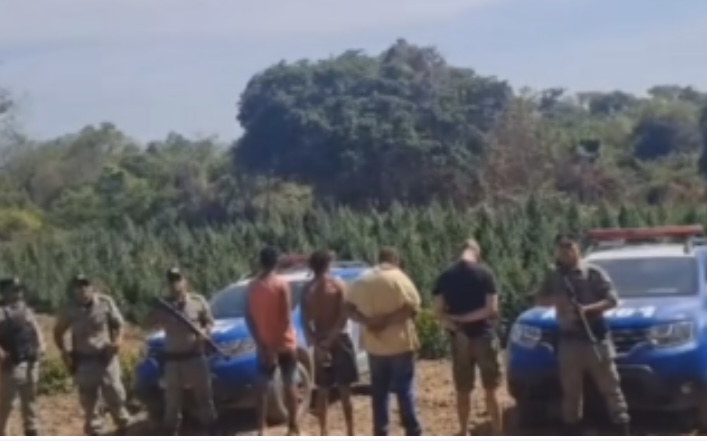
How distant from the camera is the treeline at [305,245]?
96.6 ft

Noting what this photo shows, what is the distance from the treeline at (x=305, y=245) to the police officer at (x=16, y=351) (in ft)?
37.3

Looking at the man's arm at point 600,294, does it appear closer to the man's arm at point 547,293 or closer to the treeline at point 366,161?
the man's arm at point 547,293

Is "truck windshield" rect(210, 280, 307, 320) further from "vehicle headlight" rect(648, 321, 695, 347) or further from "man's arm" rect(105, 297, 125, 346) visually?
"vehicle headlight" rect(648, 321, 695, 347)

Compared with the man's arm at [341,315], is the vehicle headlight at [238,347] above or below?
below

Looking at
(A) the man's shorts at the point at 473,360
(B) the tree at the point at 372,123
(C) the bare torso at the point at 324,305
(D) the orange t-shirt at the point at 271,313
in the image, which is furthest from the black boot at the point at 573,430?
(B) the tree at the point at 372,123

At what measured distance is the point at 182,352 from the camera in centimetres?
1426

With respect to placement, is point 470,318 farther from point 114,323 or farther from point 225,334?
point 114,323

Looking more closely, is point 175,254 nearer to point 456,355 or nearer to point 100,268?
point 100,268

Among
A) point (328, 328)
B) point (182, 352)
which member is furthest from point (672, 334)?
point (182, 352)

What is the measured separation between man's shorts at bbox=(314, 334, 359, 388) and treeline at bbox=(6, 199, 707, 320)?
11289 mm

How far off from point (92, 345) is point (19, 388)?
0.75m

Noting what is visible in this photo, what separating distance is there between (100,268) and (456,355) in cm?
2168

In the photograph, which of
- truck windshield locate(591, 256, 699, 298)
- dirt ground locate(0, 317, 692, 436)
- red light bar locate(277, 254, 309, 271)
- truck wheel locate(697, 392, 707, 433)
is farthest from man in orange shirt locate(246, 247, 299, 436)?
red light bar locate(277, 254, 309, 271)

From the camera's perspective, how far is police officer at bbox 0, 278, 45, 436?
47.6 ft
